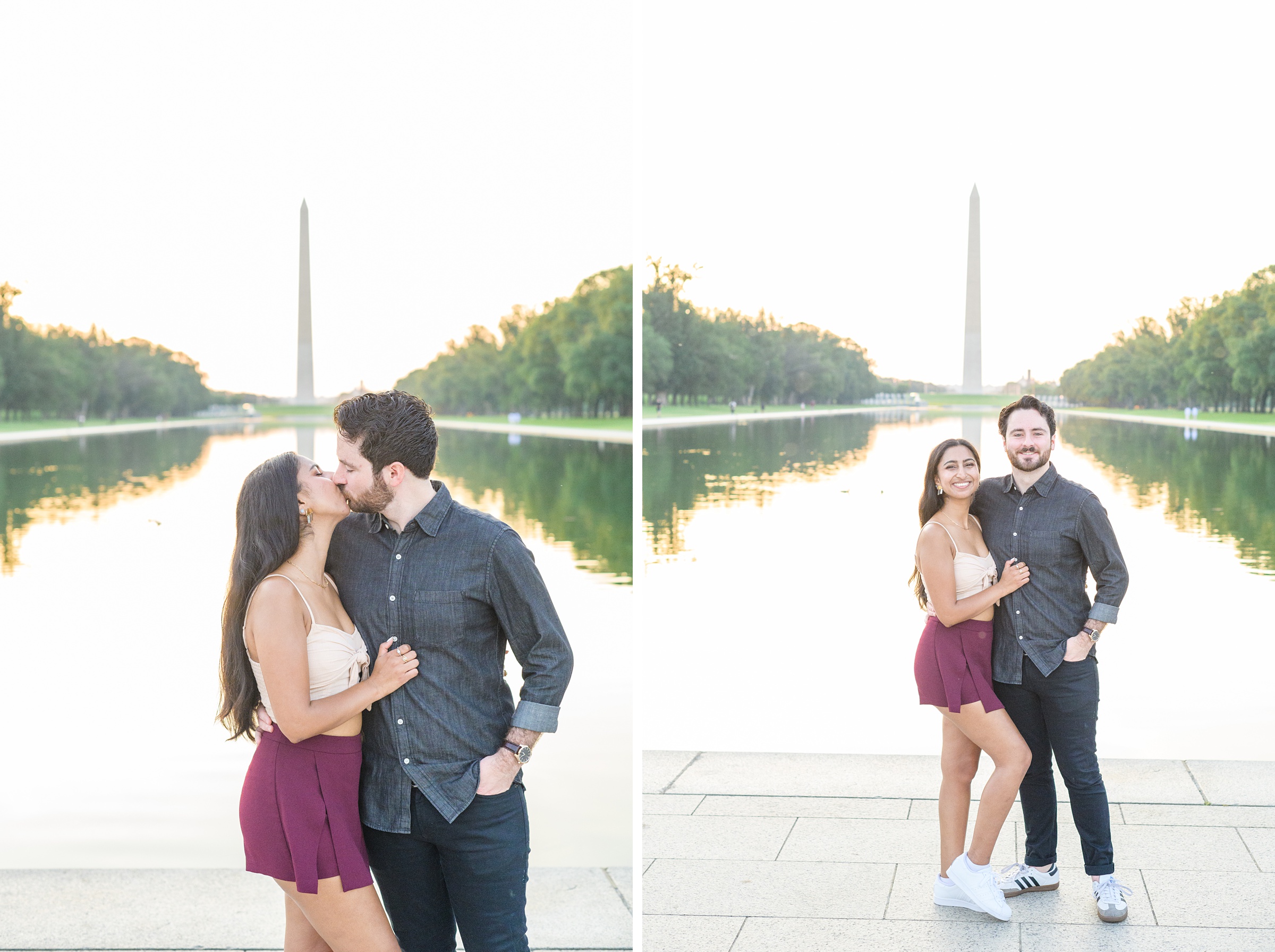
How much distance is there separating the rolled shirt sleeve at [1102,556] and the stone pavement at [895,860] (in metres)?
1.08

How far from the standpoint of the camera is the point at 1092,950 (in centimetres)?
358

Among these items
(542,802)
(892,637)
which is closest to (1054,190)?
(892,637)

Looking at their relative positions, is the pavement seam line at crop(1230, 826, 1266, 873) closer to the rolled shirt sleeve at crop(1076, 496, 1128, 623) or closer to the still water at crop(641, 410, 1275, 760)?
the rolled shirt sleeve at crop(1076, 496, 1128, 623)

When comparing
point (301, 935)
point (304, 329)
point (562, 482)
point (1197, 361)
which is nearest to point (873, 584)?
point (1197, 361)

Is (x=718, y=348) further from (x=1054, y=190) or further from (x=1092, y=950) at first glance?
(x=1092, y=950)

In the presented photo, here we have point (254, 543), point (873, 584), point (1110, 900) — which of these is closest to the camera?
point (254, 543)

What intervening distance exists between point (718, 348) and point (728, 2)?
103 inches

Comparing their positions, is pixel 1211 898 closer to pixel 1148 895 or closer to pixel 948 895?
pixel 1148 895

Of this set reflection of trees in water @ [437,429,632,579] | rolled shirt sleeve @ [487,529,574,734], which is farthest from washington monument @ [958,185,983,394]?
reflection of trees in water @ [437,429,632,579]

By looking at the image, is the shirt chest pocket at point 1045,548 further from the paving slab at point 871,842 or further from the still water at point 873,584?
the still water at point 873,584

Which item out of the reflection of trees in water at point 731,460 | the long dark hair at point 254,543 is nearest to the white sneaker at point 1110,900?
the long dark hair at point 254,543

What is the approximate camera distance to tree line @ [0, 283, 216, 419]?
1328 cm

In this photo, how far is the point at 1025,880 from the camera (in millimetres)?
4059

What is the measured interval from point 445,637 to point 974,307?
6.78 metres
